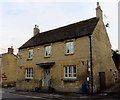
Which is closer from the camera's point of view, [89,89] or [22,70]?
[89,89]

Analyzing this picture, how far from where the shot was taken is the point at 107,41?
28.5 meters

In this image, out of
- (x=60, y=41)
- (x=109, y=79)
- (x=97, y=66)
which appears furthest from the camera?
(x=109, y=79)

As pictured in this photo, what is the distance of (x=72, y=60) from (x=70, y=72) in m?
1.45

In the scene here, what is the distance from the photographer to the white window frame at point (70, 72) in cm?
2356

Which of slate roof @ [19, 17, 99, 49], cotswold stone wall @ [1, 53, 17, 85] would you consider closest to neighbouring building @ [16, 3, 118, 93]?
slate roof @ [19, 17, 99, 49]

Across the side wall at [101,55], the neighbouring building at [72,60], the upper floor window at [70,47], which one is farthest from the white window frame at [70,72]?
the side wall at [101,55]

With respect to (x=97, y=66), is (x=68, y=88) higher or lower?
lower

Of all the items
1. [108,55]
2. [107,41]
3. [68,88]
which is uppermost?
[107,41]

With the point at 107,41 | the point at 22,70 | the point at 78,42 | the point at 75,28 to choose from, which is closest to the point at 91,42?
the point at 78,42

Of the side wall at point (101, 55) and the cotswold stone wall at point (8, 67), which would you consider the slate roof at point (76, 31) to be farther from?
the cotswold stone wall at point (8, 67)

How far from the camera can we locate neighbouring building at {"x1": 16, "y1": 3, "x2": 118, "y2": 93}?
22578mm

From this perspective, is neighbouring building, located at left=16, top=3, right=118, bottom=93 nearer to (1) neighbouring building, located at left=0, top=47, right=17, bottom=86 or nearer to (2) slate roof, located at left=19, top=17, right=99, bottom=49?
(2) slate roof, located at left=19, top=17, right=99, bottom=49

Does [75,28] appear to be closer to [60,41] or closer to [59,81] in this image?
[60,41]

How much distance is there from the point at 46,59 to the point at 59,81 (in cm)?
400
